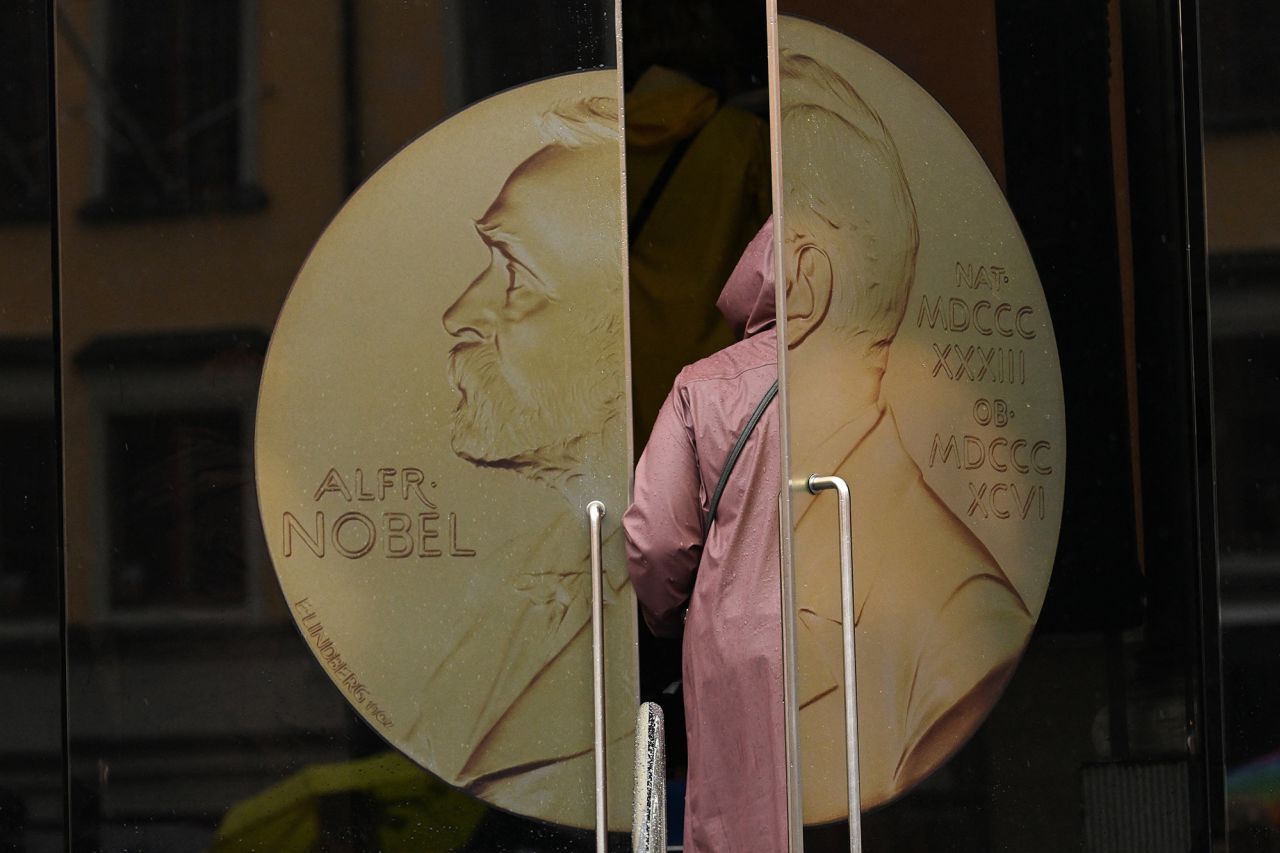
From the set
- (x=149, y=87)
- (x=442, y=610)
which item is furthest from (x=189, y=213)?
(x=442, y=610)

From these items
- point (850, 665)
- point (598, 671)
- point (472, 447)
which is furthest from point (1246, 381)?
point (472, 447)

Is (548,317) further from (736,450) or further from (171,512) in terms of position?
(171,512)

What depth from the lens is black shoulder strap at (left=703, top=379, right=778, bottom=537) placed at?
2477 mm

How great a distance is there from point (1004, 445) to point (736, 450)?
1.82ft

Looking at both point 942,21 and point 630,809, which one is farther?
point 630,809

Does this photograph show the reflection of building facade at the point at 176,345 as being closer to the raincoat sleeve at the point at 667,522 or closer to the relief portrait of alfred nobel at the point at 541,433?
the relief portrait of alfred nobel at the point at 541,433

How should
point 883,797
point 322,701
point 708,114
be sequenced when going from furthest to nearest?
point 708,114
point 322,701
point 883,797

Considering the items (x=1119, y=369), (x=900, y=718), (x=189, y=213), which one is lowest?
(x=900, y=718)

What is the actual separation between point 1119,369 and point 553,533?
31.2 inches

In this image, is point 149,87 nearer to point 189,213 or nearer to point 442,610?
point 189,213

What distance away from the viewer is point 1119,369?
79.6 inches

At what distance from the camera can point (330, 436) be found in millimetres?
2162

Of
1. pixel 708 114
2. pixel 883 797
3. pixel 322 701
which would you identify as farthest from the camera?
pixel 708 114

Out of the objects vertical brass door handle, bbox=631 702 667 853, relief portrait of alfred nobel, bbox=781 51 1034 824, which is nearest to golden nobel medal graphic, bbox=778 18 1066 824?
relief portrait of alfred nobel, bbox=781 51 1034 824
